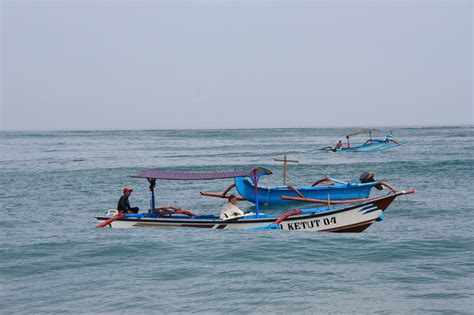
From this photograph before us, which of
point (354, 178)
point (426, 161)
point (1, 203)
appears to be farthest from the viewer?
point (426, 161)

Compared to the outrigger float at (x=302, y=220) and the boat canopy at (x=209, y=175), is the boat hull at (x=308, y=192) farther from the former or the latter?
the outrigger float at (x=302, y=220)

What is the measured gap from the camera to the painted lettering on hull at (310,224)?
70.5ft

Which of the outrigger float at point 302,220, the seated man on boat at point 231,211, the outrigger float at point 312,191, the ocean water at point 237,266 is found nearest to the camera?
the ocean water at point 237,266

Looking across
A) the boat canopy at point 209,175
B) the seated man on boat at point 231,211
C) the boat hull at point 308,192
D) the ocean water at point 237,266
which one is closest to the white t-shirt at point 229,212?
the seated man on boat at point 231,211

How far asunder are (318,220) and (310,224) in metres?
0.34

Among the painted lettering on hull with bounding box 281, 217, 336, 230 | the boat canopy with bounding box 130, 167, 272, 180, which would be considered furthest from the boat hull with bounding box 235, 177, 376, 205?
the painted lettering on hull with bounding box 281, 217, 336, 230

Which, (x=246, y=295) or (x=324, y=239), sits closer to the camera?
(x=246, y=295)

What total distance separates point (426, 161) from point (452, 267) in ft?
138

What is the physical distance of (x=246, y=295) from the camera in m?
14.6

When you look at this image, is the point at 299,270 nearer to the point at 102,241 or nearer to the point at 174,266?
the point at 174,266

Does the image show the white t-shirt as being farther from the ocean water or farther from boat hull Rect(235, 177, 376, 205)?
boat hull Rect(235, 177, 376, 205)

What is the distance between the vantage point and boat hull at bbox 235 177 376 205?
29922 mm

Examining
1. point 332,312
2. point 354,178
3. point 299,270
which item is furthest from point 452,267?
point 354,178

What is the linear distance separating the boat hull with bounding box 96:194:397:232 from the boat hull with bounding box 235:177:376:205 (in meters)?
8.01
